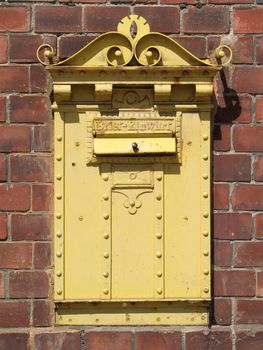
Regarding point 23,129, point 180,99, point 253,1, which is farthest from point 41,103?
point 253,1

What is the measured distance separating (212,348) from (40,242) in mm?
730

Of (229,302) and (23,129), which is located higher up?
(23,129)

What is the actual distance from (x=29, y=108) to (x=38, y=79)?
110 millimetres

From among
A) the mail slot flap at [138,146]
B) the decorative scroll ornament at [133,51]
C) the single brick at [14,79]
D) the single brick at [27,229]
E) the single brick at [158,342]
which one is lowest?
the single brick at [158,342]

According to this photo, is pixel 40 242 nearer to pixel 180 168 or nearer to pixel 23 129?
pixel 23 129

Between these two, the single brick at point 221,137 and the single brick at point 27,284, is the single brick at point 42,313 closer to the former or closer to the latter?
the single brick at point 27,284

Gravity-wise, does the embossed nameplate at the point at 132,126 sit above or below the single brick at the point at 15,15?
below

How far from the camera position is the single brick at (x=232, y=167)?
2.15 m

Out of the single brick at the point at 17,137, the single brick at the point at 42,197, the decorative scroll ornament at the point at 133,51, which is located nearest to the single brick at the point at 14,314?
the single brick at the point at 42,197

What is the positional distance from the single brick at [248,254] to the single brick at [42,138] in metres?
0.77

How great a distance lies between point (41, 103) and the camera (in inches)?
83.9

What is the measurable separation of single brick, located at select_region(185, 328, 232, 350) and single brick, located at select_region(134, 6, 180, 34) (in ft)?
3.60

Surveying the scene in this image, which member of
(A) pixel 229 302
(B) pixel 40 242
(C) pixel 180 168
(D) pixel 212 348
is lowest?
(D) pixel 212 348

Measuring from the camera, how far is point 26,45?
213cm
